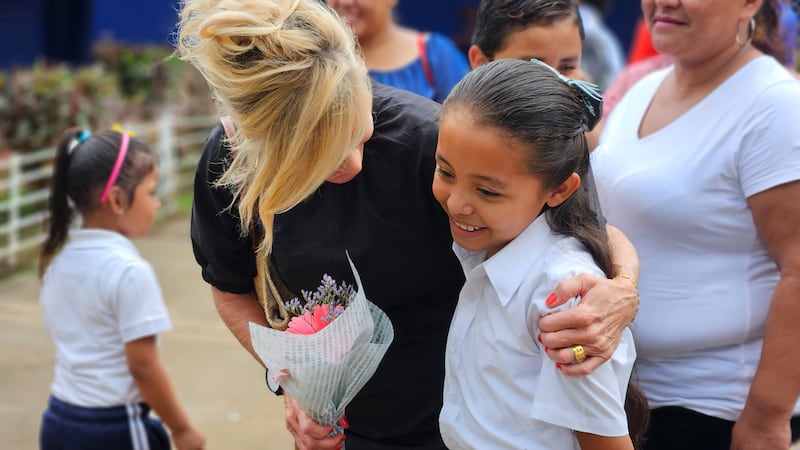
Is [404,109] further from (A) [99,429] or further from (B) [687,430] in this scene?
(A) [99,429]

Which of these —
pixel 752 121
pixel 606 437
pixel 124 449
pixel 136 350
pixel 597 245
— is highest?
pixel 752 121

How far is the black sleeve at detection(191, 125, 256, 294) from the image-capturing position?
2.12 meters

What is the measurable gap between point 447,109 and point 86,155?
1.73m

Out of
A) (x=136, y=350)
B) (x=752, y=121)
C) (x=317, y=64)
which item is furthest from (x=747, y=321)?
(x=136, y=350)

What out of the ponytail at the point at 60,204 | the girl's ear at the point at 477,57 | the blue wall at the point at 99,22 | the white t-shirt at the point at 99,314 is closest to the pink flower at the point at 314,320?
the girl's ear at the point at 477,57

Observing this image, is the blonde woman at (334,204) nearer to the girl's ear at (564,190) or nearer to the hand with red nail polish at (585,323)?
the hand with red nail polish at (585,323)

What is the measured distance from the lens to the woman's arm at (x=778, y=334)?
2.09 m

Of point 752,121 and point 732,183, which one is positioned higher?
point 752,121

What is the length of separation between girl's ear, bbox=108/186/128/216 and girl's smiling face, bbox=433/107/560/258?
1637mm

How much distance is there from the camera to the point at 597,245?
74.7 inches

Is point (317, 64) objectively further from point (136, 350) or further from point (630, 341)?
point (136, 350)

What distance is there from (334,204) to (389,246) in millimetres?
151

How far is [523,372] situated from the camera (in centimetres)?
181

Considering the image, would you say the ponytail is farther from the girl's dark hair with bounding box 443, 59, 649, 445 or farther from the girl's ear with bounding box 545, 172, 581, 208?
the girl's ear with bounding box 545, 172, 581, 208
